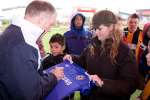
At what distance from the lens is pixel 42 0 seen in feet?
8.16

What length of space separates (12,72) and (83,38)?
397 cm

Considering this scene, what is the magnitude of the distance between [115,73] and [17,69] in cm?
111

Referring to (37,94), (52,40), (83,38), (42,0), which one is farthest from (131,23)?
(37,94)

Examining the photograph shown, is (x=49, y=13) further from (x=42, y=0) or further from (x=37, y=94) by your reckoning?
(x=37, y=94)

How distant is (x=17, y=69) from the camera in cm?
208

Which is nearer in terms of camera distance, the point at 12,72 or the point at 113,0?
the point at 12,72

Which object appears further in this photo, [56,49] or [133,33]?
[133,33]

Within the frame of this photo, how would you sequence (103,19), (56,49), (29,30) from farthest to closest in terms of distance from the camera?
(56,49) < (103,19) < (29,30)

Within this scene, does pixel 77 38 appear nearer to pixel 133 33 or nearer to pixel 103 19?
pixel 133 33

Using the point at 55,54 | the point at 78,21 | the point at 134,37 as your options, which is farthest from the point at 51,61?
the point at 134,37

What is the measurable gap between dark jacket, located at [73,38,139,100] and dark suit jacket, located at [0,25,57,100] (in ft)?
2.84

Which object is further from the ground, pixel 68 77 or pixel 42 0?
pixel 42 0

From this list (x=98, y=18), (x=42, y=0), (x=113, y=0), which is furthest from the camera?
(x=113, y=0)

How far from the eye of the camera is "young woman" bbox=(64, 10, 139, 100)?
2.79m
